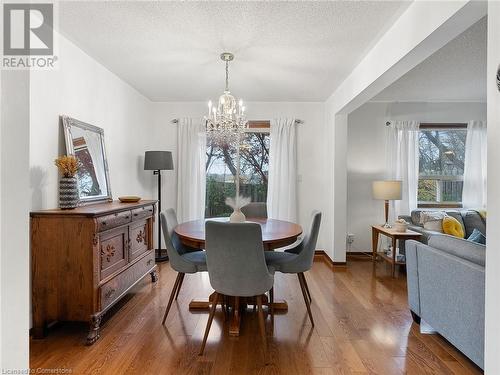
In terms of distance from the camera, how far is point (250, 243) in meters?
1.91

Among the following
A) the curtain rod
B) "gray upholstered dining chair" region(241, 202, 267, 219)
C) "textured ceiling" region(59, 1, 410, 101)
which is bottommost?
"gray upholstered dining chair" region(241, 202, 267, 219)

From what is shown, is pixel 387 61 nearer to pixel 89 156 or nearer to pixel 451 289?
pixel 451 289

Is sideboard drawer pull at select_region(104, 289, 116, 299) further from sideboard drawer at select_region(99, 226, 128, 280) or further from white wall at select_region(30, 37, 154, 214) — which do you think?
white wall at select_region(30, 37, 154, 214)

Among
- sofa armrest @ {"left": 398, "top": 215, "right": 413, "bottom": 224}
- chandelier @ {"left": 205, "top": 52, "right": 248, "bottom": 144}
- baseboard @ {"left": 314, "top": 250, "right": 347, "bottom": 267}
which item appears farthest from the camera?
sofa armrest @ {"left": 398, "top": 215, "right": 413, "bottom": 224}

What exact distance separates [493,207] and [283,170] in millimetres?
3283

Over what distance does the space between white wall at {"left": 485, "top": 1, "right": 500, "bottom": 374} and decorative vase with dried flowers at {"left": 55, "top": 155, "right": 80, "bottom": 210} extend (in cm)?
278

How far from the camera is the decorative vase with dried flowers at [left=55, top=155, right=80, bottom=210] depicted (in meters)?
2.30

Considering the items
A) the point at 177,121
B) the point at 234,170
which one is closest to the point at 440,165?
the point at 234,170

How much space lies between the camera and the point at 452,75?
3453 mm

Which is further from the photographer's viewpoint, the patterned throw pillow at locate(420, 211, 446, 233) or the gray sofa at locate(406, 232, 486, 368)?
the patterned throw pillow at locate(420, 211, 446, 233)

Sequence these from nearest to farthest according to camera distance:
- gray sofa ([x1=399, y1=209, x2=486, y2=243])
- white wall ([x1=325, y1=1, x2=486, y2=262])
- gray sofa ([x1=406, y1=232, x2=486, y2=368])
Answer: white wall ([x1=325, y1=1, x2=486, y2=262]) < gray sofa ([x1=406, y1=232, x2=486, y2=368]) < gray sofa ([x1=399, y1=209, x2=486, y2=243])

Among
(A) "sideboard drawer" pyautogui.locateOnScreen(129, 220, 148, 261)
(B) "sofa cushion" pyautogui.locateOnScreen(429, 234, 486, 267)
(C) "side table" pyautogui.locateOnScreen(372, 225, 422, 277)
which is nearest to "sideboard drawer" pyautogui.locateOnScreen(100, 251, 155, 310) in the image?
(A) "sideboard drawer" pyautogui.locateOnScreen(129, 220, 148, 261)

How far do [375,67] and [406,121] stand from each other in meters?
2.36

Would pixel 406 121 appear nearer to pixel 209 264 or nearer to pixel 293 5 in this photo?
pixel 293 5
